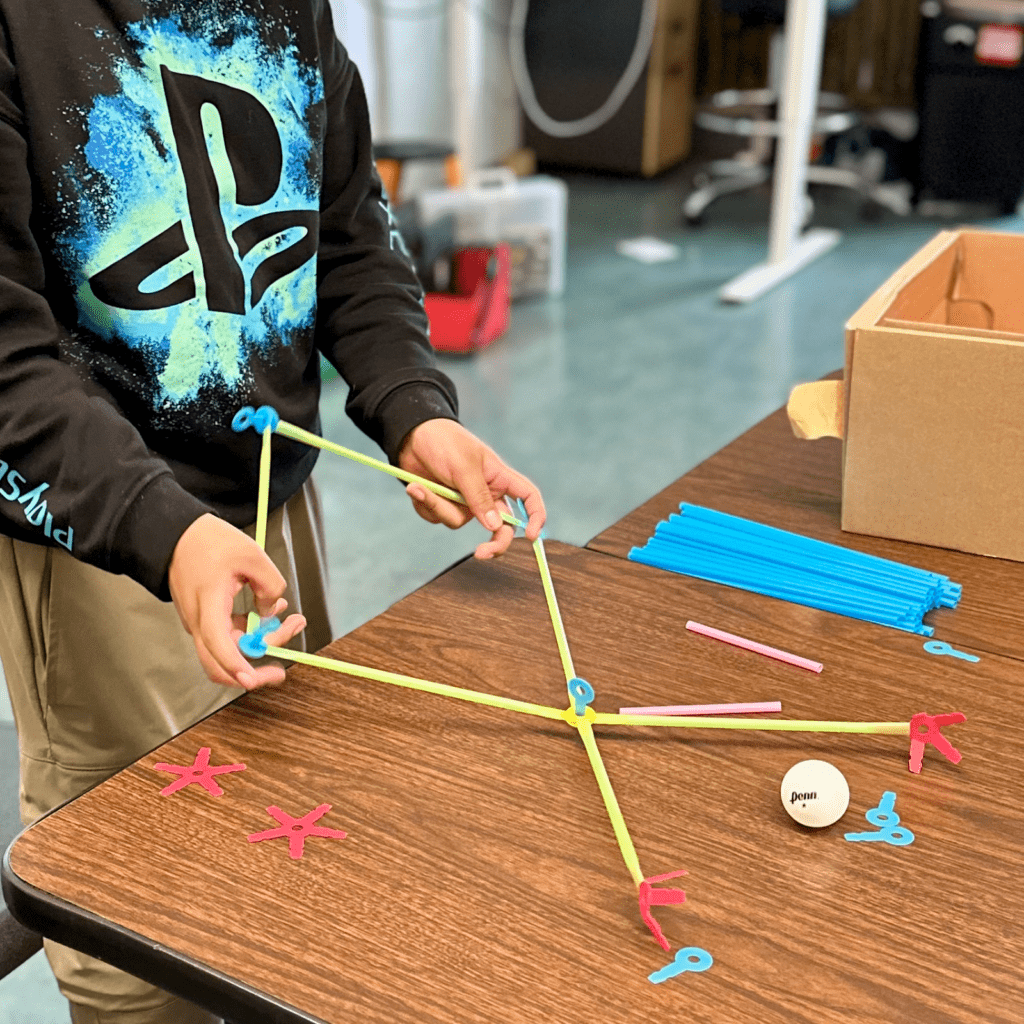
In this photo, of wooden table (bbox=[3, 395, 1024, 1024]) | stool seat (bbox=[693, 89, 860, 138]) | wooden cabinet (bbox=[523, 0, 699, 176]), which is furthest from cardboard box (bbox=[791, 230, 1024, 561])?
wooden cabinet (bbox=[523, 0, 699, 176])

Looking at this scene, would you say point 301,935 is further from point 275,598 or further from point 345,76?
point 345,76

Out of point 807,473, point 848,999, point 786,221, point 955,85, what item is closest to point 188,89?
point 807,473

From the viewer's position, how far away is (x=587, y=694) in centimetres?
71

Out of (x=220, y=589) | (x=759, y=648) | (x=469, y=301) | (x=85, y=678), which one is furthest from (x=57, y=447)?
(x=469, y=301)

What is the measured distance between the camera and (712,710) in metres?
0.73

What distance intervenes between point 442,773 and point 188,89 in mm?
522

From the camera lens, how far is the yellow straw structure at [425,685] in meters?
0.72

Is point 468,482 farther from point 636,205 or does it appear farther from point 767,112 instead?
point 767,112

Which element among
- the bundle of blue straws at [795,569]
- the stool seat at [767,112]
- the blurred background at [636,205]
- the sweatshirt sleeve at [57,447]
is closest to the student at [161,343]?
the sweatshirt sleeve at [57,447]

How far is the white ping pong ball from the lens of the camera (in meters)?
0.64

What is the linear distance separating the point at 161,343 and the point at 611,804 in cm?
48

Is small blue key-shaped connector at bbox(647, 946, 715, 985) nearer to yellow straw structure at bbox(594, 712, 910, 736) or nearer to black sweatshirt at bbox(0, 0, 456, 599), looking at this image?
yellow straw structure at bbox(594, 712, 910, 736)

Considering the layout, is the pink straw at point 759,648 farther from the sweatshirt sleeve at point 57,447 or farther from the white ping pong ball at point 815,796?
the sweatshirt sleeve at point 57,447

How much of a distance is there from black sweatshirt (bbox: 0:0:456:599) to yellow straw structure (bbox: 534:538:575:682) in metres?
0.15
